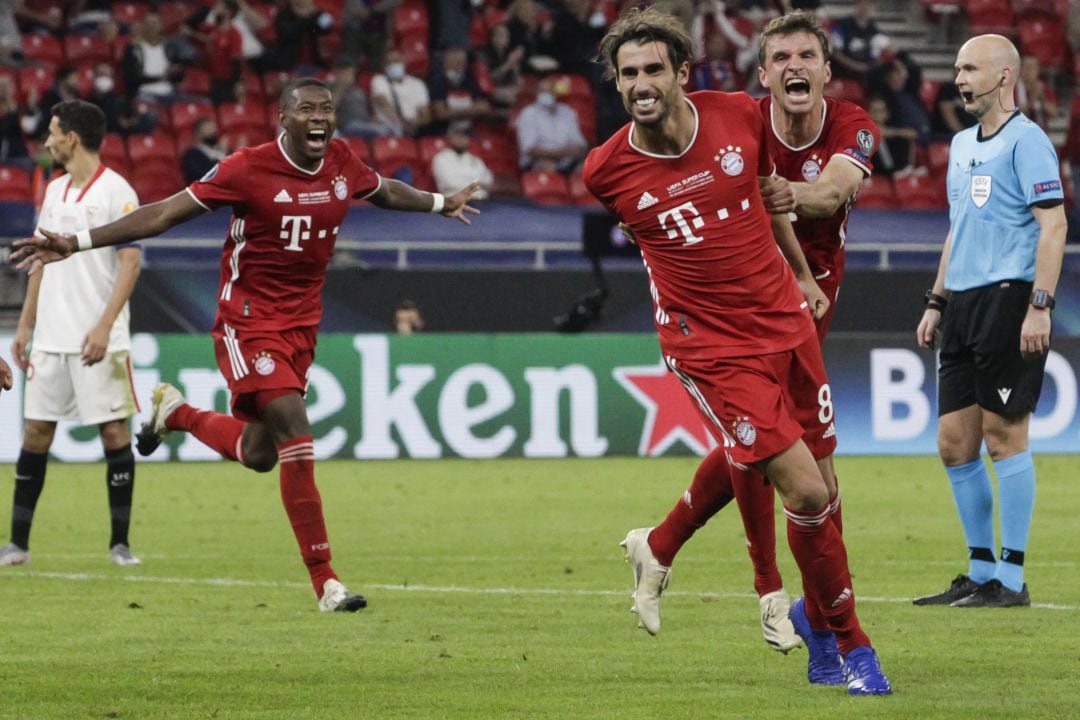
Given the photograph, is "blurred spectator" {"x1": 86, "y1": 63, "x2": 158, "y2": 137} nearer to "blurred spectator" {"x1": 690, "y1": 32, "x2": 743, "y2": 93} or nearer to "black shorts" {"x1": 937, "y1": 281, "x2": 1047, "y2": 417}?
"blurred spectator" {"x1": 690, "y1": 32, "x2": 743, "y2": 93}

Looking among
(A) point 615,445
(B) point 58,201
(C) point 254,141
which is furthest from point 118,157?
(B) point 58,201

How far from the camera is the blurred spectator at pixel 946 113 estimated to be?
24.6 meters

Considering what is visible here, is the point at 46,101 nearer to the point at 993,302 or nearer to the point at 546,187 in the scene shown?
the point at 546,187

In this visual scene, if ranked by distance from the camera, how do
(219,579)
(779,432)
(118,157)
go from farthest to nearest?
(118,157) < (219,579) < (779,432)

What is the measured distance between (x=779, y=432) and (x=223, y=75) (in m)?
17.6

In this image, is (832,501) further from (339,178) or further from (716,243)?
(339,178)

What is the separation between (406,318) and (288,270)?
9.47 m

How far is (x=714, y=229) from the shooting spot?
6.48 m

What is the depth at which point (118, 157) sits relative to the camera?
21188 millimetres

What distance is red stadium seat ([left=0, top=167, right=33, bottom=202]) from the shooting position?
2045 cm

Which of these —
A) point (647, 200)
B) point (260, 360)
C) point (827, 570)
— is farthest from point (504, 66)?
point (827, 570)

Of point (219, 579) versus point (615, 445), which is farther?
point (615, 445)

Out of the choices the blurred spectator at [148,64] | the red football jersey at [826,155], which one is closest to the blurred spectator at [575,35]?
the blurred spectator at [148,64]

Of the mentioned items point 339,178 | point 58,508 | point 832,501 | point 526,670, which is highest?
point 339,178
